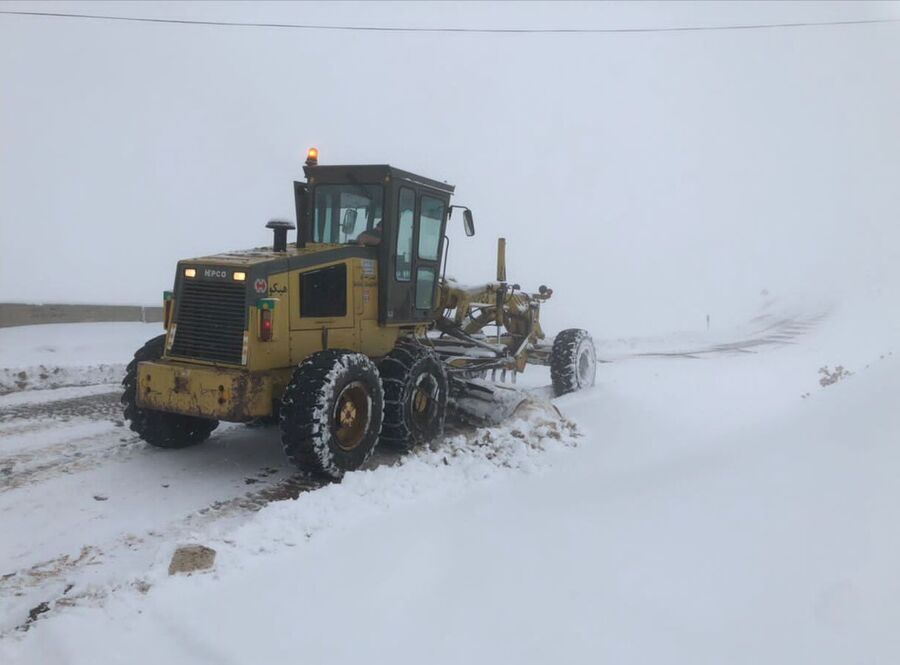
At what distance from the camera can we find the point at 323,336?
6570mm

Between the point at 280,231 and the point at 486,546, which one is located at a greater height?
the point at 280,231

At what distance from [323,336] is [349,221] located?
1330 millimetres

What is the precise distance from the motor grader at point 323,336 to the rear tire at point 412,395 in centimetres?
1

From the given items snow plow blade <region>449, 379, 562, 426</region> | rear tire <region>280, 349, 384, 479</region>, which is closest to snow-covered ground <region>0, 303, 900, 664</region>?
rear tire <region>280, 349, 384, 479</region>

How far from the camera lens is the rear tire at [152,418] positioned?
6574 millimetres

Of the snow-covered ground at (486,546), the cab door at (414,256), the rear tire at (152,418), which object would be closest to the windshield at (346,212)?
the cab door at (414,256)

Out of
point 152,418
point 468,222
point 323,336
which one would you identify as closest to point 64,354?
point 152,418

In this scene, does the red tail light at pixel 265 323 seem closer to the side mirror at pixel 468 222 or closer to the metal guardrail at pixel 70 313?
the side mirror at pixel 468 222

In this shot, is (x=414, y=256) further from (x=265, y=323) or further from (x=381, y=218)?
(x=265, y=323)

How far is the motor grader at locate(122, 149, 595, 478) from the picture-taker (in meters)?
5.73

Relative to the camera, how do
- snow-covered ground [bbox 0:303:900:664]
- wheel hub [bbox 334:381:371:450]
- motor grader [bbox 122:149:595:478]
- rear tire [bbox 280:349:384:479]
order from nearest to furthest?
snow-covered ground [bbox 0:303:900:664], rear tire [bbox 280:349:384:479], motor grader [bbox 122:149:595:478], wheel hub [bbox 334:381:371:450]

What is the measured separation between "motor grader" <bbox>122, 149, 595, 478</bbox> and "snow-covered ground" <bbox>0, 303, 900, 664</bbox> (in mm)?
487

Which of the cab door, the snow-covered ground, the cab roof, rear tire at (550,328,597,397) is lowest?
the snow-covered ground

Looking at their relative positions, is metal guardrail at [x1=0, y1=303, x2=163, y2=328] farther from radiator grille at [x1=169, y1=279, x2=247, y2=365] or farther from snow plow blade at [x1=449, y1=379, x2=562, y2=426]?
snow plow blade at [x1=449, y1=379, x2=562, y2=426]
